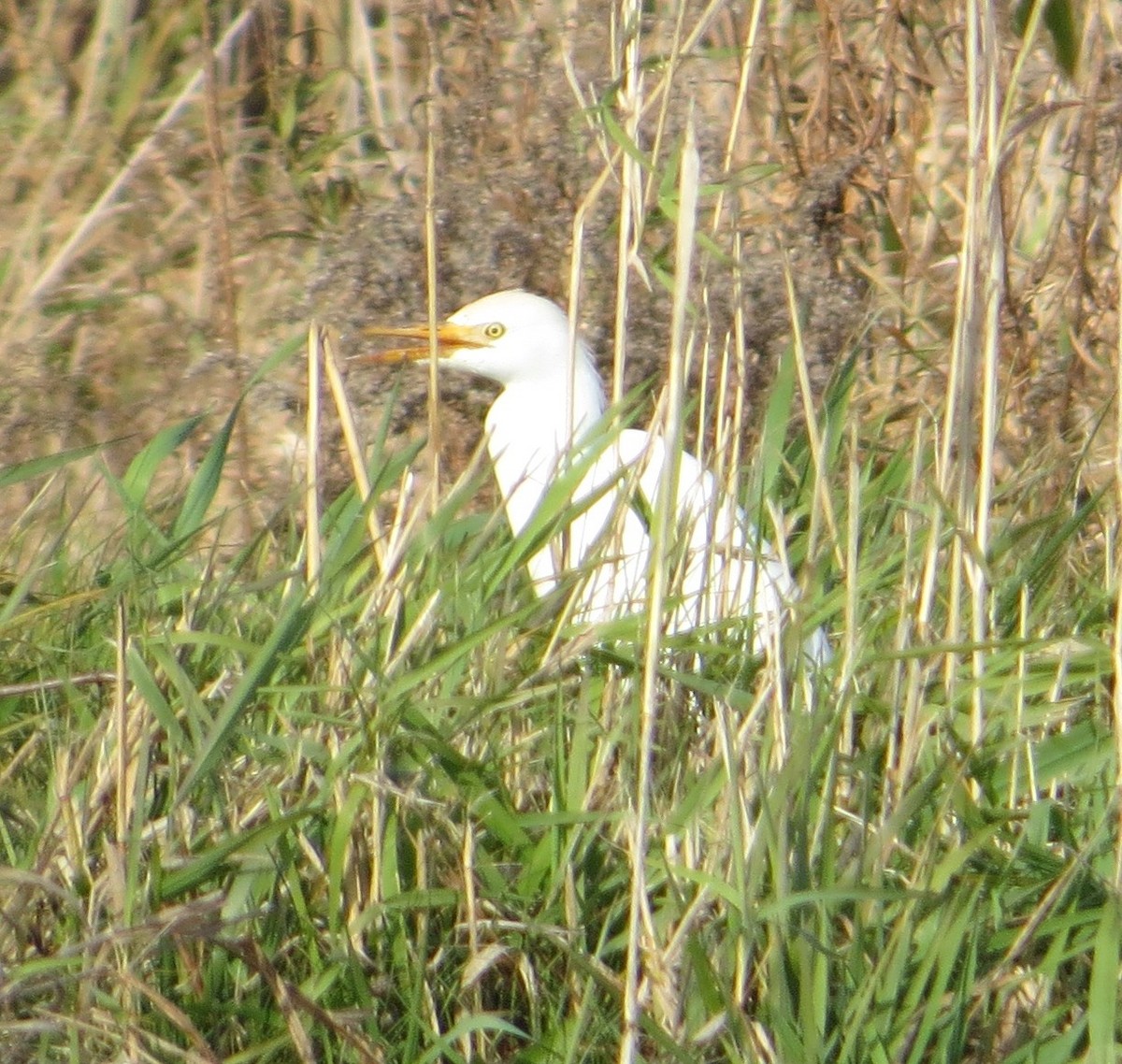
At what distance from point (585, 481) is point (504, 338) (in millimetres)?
322

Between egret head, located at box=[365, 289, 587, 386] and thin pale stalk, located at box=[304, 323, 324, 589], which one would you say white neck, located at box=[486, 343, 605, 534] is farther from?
thin pale stalk, located at box=[304, 323, 324, 589]

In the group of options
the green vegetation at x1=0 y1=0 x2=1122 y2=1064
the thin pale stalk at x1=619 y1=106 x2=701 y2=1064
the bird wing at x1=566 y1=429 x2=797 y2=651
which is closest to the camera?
the thin pale stalk at x1=619 y1=106 x2=701 y2=1064

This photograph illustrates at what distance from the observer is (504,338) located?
3.17 meters

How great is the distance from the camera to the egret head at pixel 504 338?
3131 millimetres

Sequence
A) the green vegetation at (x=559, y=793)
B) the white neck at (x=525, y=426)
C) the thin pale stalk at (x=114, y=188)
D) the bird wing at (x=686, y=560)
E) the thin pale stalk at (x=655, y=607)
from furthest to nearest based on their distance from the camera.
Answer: the thin pale stalk at (x=114, y=188), the white neck at (x=525, y=426), the bird wing at (x=686, y=560), the green vegetation at (x=559, y=793), the thin pale stalk at (x=655, y=607)

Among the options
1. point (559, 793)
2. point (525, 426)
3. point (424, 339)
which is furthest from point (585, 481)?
point (559, 793)

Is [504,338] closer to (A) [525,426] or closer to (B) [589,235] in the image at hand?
(A) [525,426]

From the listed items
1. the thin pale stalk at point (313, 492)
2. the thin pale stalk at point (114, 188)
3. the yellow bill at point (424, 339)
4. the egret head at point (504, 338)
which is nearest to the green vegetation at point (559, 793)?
the thin pale stalk at point (313, 492)

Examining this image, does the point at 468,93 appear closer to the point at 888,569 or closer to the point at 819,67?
the point at 819,67

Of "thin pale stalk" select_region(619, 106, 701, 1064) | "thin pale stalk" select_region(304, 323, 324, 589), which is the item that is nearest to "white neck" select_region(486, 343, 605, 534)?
"thin pale stalk" select_region(304, 323, 324, 589)

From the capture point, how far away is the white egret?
208cm

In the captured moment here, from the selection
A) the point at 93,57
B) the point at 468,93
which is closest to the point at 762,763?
the point at 468,93

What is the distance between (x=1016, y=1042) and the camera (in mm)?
1805

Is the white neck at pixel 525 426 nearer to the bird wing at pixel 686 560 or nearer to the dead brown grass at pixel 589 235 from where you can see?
the dead brown grass at pixel 589 235
